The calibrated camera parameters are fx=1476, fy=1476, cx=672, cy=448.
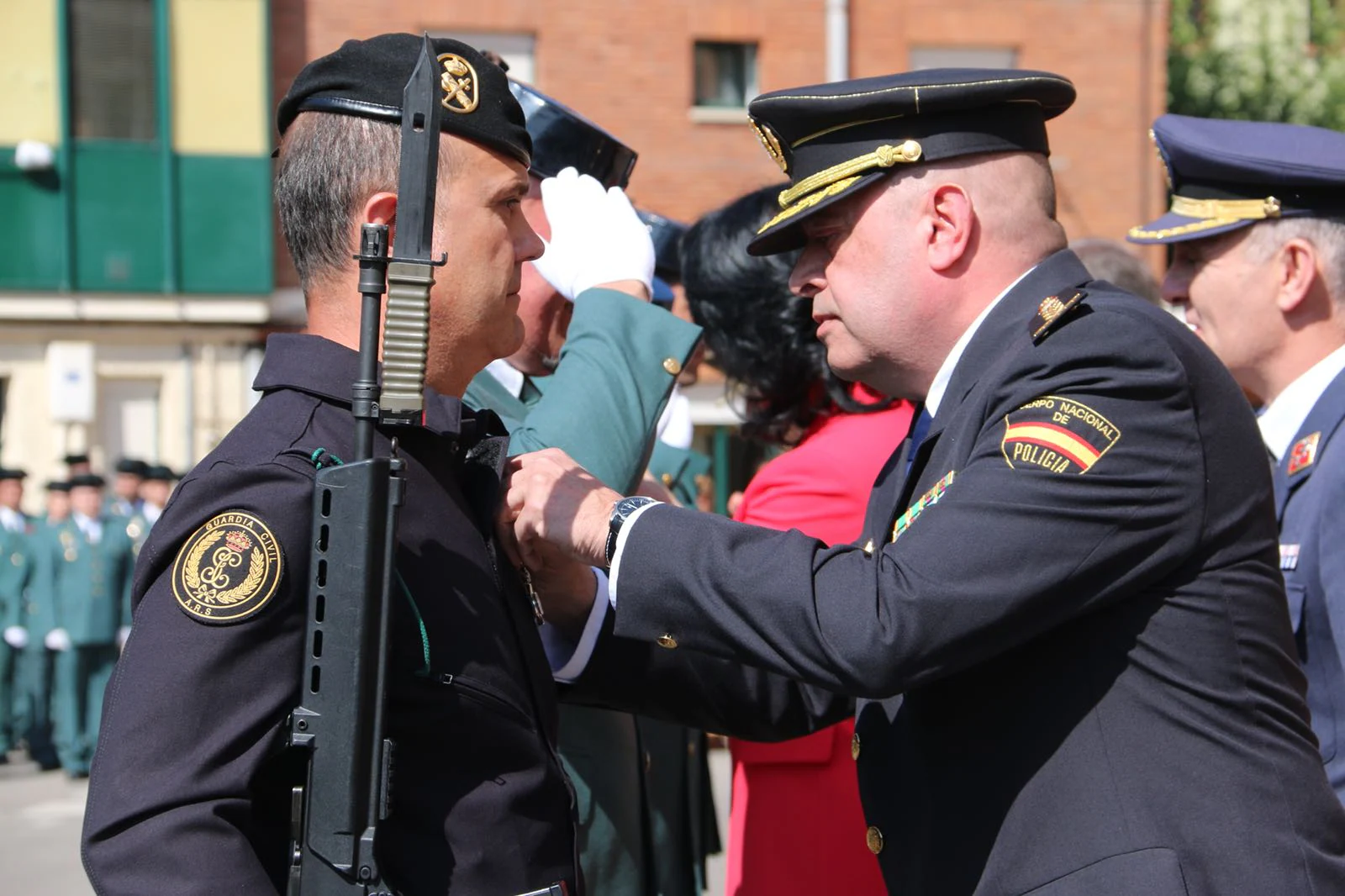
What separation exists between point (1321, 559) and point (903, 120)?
1.33 metres

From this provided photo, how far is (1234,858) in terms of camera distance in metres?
1.95

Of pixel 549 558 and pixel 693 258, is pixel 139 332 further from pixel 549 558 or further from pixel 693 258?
pixel 549 558

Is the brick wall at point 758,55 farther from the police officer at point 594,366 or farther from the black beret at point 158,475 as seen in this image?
the police officer at point 594,366

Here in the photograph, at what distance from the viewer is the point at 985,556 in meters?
1.91

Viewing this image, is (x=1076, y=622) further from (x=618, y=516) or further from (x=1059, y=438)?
(x=618, y=516)

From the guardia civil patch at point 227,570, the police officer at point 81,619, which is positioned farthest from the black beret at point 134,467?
the guardia civil patch at point 227,570

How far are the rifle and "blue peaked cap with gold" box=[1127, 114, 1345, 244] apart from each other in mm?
2223

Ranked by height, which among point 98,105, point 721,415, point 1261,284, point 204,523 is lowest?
point 721,415

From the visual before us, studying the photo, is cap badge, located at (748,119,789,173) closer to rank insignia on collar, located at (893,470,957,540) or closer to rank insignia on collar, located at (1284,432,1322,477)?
rank insignia on collar, located at (893,470,957,540)

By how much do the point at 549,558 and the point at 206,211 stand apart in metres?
14.5

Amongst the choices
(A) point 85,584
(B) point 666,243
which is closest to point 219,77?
(A) point 85,584

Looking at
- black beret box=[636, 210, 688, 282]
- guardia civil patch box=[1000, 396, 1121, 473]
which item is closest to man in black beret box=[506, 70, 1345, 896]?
guardia civil patch box=[1000, 396, 1121, 473]

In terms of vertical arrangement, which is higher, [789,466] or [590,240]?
[590,240]

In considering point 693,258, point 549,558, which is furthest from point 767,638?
point 693,258
